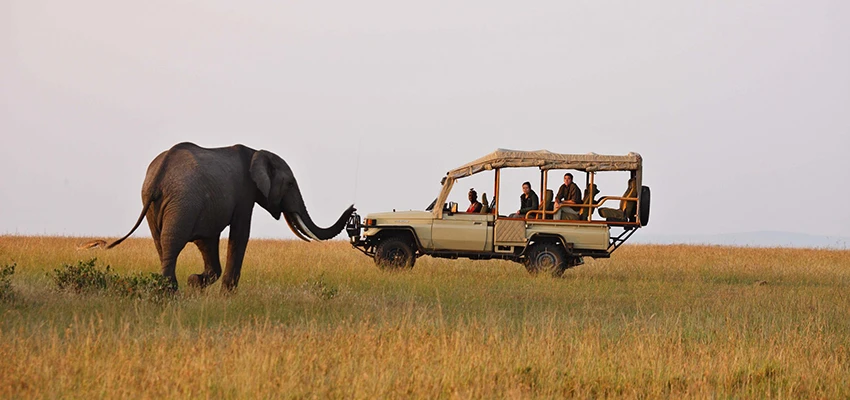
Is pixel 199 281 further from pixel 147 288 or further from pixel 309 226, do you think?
pixel 309 226

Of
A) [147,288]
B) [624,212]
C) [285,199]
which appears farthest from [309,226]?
[624,212]

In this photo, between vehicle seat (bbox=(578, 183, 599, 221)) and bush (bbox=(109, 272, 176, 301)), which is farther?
vehicle seat (bbox=(578, 183, 599, 221))

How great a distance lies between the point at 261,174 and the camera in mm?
13719

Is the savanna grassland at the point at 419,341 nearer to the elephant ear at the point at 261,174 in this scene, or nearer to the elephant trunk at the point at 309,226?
the elephant trunk at the point at 309,226

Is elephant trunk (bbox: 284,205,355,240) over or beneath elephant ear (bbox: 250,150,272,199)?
beneath

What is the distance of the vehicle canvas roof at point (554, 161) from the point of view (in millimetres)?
17953

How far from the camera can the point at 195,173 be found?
12703mm

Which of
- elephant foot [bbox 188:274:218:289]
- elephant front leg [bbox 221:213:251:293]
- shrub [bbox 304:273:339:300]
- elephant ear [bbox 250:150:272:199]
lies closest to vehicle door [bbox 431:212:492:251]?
shrub [bbox 304:273:339:300]

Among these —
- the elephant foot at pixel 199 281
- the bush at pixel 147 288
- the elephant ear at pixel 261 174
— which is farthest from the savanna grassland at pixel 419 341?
the elephant ear at pixel 261 174

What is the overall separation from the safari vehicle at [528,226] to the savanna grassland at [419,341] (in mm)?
1327

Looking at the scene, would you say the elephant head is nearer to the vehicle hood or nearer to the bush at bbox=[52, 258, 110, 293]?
the bush at bbox=[52, 258, 110, 293]

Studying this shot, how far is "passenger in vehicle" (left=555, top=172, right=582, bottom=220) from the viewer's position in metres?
18.6

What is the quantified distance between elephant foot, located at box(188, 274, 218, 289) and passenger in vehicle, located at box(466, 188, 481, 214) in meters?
6.73

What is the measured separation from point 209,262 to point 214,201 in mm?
1246
